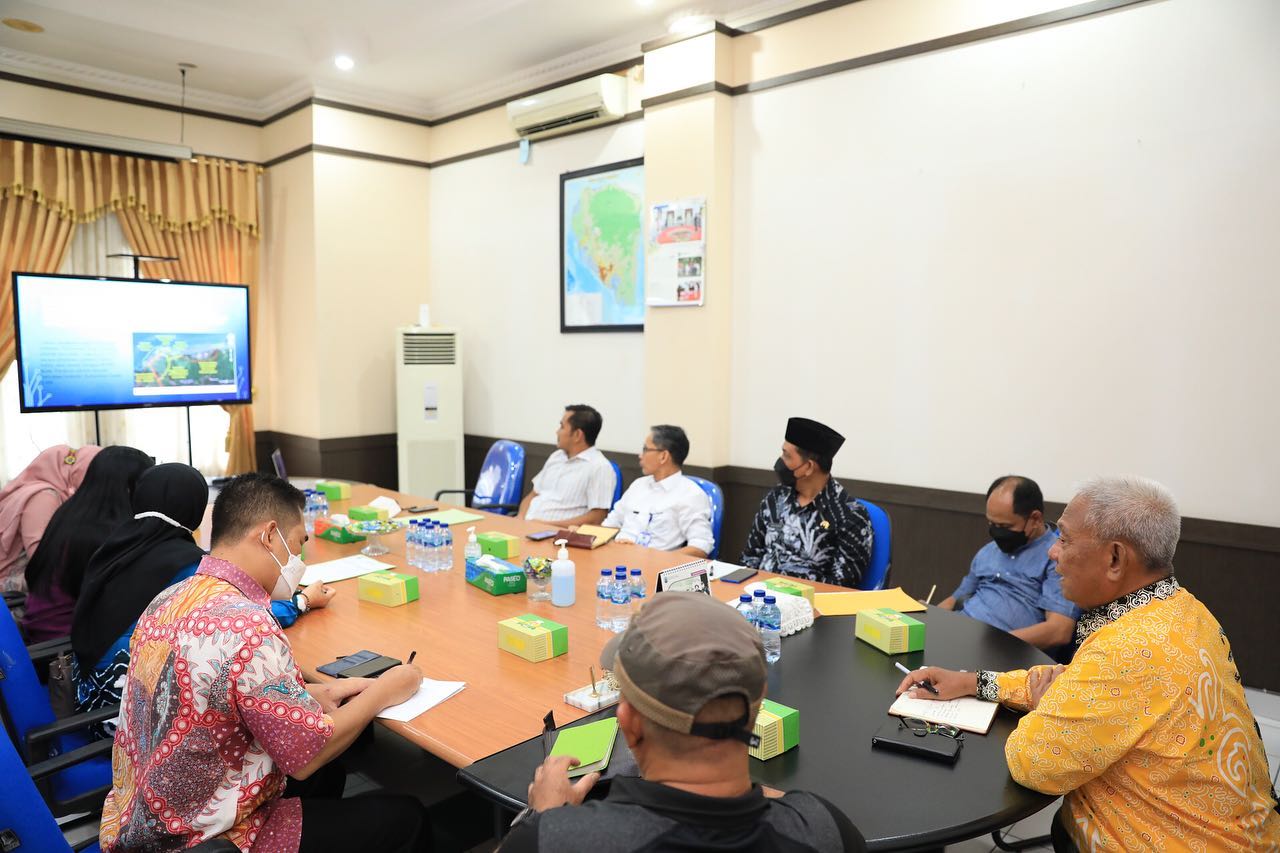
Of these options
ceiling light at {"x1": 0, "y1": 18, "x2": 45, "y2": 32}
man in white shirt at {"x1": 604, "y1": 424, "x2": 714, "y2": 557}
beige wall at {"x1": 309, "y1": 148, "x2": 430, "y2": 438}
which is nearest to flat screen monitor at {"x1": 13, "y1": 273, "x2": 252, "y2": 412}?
beige wall at {"x1": 309, "y1": 148, "x2": 430, "y2": 438}

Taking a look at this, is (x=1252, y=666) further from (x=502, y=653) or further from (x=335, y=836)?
(x=335, y=836)

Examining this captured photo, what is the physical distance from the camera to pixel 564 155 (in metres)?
5.55

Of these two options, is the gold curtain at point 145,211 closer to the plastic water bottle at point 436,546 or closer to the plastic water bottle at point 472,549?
the plastic water bottle at point 472,549

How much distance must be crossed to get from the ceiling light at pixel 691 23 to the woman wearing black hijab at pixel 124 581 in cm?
355

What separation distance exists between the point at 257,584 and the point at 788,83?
373 centimetres

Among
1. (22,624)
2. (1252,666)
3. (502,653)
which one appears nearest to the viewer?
(502,653)

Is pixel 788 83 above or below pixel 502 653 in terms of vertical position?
above

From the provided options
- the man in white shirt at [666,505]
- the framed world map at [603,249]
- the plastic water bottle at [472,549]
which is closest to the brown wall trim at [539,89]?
the framed world map at [603,249]

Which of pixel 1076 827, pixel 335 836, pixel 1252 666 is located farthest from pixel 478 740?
pixel 1252 666

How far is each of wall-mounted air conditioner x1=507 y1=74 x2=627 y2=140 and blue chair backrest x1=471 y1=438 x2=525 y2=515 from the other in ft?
7.09

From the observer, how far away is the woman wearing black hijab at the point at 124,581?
7.01 ft

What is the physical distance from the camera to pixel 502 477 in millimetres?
4805

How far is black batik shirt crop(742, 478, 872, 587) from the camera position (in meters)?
2.94

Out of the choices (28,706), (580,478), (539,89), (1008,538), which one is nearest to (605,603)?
(1008,538)
